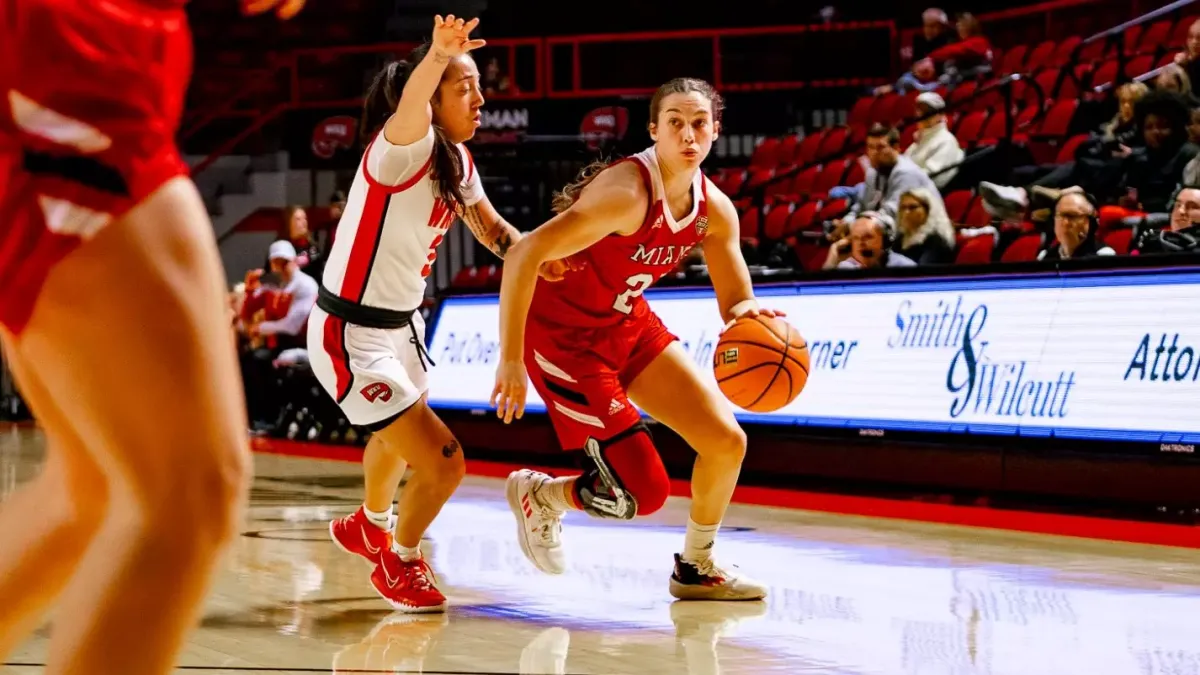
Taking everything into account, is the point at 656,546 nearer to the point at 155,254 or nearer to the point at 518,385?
the point at 518,385

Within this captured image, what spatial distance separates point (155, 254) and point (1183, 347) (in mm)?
5689

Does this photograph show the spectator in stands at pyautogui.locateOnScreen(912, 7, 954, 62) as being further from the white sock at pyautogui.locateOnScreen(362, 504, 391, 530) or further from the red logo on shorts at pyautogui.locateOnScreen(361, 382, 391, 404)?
the red logo on shorts at pyautogui.locateOnScreen(361, 382, 391, 404)

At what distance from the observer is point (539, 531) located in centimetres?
540

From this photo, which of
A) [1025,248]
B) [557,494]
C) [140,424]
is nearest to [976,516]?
[1025,248]

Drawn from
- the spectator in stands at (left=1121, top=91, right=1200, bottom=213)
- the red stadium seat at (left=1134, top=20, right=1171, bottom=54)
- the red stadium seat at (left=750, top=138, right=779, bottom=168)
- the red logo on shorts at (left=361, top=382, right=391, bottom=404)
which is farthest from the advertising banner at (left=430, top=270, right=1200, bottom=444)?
the red stadium seat at (left=750, top=138, right=779, bottom=168)

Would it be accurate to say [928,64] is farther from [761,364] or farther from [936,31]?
[761,364]

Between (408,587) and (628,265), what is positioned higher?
(628,265)

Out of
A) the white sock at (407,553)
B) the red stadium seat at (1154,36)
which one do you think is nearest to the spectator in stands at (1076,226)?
the white sock at (407,553)

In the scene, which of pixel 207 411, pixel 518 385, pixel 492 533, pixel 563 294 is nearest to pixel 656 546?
pixel 492 533

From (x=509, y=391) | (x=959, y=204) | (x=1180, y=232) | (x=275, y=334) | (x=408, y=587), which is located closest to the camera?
(x=509, y=391)

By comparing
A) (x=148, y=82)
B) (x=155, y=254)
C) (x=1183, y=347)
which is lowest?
(x=1183, y=347)

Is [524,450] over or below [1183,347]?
below

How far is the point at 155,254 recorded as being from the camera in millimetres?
1938

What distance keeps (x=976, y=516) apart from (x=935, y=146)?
4.75 metres
